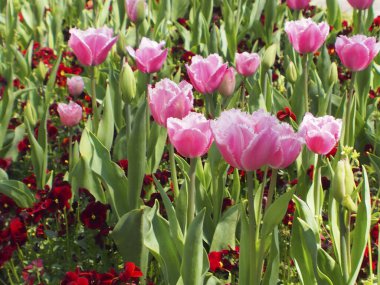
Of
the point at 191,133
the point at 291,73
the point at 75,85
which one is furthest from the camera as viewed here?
the point at 75,85

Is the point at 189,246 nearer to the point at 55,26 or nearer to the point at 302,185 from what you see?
the point at 302,185

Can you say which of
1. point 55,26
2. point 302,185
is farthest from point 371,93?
point 55,26

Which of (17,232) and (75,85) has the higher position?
(75,85)

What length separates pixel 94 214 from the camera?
2131 millimetres

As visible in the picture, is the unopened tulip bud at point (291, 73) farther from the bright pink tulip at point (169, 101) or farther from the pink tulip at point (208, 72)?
the bright pink tulip at point (169, 101)

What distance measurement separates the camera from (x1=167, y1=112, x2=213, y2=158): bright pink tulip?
1536 mm

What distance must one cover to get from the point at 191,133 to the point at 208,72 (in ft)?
1.72

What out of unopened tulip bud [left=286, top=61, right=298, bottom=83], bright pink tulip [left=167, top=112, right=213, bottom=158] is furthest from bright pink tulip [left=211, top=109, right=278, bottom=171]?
unopened tulip bud [left=286, top=61, right=298, bottom=83]

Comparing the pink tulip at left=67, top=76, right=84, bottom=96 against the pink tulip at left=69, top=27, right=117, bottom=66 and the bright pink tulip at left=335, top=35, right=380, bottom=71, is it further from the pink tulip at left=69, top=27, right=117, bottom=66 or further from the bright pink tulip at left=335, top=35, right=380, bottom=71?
the bright pink tulip at left=335, top=35, right=380, bottom=71

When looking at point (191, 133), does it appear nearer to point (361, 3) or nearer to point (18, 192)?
point (18, 192)

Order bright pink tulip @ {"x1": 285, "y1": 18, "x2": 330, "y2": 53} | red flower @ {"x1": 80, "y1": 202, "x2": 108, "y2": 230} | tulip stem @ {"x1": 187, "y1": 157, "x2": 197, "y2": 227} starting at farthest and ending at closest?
bright pink tulip @ {"x1": 285, "y1": 18, "x2": 330, "y2": 53} < red flower @ {"x1": 80, "y1": 202, "x2": 108, "y2": 230} < tulip stem @ {"x1": 187, "y1": 157, "x2": 197, "y2": 227}

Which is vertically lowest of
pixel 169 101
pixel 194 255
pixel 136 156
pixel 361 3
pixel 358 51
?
pixel 194 255

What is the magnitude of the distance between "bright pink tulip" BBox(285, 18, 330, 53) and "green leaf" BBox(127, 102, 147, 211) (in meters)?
0.72

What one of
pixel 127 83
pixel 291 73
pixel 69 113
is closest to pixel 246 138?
pixel 127 83
